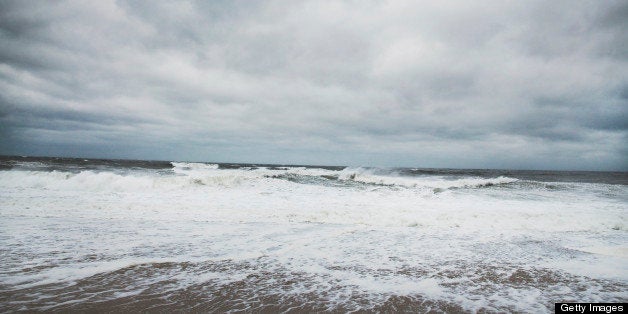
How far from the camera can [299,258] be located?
18.0 ft

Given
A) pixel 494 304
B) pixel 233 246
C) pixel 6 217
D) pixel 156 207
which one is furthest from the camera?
pixel 156 207

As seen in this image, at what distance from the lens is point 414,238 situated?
7.32 m

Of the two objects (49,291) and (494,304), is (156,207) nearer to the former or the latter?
(49,291)

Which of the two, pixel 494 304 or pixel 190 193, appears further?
pixel 190 193

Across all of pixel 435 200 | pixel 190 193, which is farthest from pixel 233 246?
pixel 435 200

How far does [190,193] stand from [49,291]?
37.0ft

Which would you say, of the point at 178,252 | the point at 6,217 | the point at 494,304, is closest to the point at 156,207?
the point at 6,217

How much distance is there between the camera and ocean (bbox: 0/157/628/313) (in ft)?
12.2

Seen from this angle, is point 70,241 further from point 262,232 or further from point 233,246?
point 262,232

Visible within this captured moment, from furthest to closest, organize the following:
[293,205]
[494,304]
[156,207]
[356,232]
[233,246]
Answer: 1. [293,205]
2. [156,207]
3. [356,232]
4. [233,246]
5. [494,304]

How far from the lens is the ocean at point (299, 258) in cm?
373

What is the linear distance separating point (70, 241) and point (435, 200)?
43.8ft

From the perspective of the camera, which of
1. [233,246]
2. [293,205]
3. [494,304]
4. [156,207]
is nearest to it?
[494,304]

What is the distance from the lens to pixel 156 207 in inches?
428
